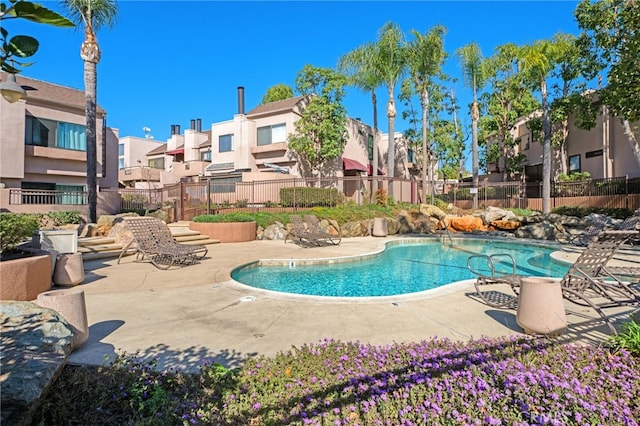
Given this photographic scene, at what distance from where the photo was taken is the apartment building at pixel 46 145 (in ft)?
65.9

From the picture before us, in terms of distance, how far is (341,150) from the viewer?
91.6 feet

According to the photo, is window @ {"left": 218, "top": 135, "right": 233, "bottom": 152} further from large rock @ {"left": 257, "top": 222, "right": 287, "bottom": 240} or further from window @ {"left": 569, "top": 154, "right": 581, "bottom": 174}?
window @ {"left": 569, "top": 154, "right": 581, "bottom": 174}

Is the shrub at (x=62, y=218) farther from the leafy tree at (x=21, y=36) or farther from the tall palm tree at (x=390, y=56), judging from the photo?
the tall palm tree at (x=390, y=56)

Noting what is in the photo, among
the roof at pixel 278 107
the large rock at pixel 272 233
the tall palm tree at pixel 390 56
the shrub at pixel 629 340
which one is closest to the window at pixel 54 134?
the roof at pixel 278 107

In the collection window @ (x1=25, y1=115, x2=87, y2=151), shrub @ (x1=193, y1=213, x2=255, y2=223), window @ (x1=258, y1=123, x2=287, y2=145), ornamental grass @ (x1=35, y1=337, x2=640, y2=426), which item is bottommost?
ornamental grass @ (x1=35, y1=337, x2=640, y2=426)

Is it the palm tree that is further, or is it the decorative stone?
the palm tree

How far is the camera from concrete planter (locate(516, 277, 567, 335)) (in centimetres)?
416

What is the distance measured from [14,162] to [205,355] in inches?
950

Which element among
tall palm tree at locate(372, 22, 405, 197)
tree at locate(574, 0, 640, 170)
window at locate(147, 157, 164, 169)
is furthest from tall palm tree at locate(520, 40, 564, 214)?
window at locate(147, 157, 164, 169)

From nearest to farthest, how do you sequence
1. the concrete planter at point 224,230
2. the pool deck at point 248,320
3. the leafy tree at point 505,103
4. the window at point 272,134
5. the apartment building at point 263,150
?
the pool deck at point 248,320
the concrete planter at point 224,230
the leafy tree at point 505,103
the apartment building at point 263,150
the window at point 272,134

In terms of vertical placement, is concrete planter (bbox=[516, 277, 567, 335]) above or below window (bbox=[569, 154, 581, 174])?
below

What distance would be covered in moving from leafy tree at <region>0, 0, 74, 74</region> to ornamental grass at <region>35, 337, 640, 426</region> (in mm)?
2625

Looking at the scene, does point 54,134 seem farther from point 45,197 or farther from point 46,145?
point 45,197

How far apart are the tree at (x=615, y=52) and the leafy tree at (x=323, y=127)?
15.5 meters
